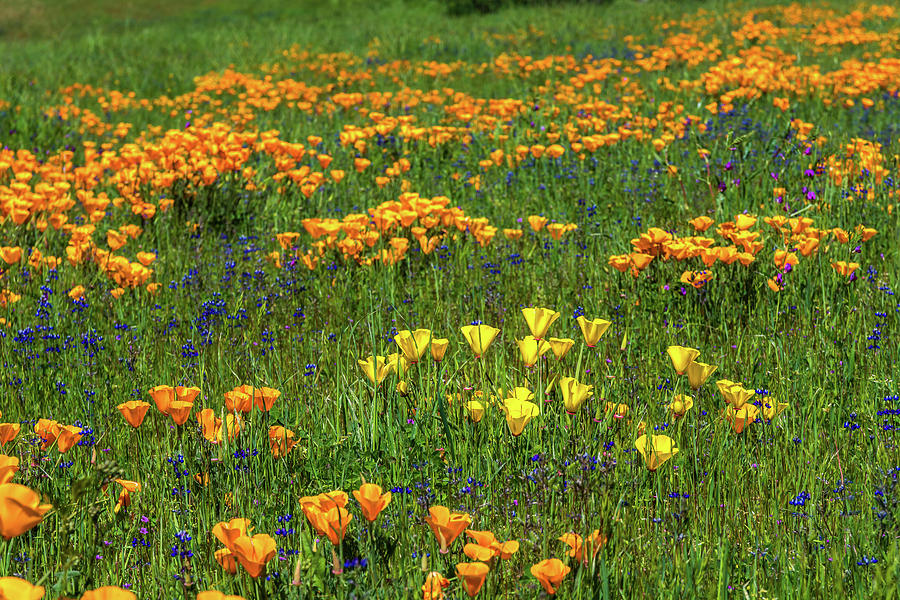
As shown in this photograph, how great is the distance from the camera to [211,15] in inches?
952

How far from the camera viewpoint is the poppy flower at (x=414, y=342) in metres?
2.25

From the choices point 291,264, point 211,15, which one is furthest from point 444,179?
point 211,15

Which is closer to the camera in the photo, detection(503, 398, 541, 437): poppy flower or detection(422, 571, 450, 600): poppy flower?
detection(422, 571, 450, 600): poppy flower

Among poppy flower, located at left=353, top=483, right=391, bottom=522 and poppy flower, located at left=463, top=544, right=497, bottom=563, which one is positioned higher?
poppy flower, located at left=353, top=483, right=391, bottom=522

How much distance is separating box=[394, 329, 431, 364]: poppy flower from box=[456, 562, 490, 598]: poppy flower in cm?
93

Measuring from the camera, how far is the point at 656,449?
192 centimetres

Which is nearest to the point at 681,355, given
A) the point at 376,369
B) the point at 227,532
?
the point at 376,369

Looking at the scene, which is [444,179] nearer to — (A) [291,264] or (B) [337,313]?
(A) [291,264]

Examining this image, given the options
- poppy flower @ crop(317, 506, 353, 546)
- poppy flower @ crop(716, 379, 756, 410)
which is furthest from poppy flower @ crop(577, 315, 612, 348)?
poppy flower @ crop(317, 506, 353, 546)

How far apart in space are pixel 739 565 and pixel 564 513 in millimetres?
421

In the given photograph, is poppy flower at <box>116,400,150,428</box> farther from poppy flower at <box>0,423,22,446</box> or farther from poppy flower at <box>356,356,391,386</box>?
poppy flower at <box>356,356,391,386</box>

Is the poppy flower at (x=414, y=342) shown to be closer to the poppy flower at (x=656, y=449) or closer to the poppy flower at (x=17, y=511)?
the poppy flower at (x=656, y=449)

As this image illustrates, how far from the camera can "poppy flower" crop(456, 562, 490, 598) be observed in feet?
4.50

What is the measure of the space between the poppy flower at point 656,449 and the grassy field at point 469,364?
0.4 inches
